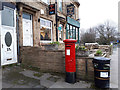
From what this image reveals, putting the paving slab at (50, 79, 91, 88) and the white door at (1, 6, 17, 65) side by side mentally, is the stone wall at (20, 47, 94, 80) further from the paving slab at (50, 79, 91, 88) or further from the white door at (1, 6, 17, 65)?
the white door at (1, 6, 17, 65)

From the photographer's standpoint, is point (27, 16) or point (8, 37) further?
point (27, 16)

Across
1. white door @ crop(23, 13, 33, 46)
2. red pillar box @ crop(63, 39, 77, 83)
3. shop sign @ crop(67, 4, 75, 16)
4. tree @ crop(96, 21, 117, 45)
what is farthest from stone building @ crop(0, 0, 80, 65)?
tree @ crop(96, 21, 117, 45)

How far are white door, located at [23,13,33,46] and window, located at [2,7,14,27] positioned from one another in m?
1.30

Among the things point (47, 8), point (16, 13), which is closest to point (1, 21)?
point (16, 13)

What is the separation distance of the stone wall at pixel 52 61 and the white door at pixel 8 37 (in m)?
0.54

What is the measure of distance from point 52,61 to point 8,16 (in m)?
3.81

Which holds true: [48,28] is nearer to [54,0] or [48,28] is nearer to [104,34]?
[54,0]

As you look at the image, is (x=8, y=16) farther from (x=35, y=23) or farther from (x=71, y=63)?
(x=71, y=63)

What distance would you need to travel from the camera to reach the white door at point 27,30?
7.64m

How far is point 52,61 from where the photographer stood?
5.56 m

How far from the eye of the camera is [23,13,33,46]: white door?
7.64 metres

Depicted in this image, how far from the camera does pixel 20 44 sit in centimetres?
666

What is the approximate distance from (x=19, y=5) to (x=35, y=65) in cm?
403

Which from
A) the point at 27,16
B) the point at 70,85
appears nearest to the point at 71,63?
the point at 70,85
